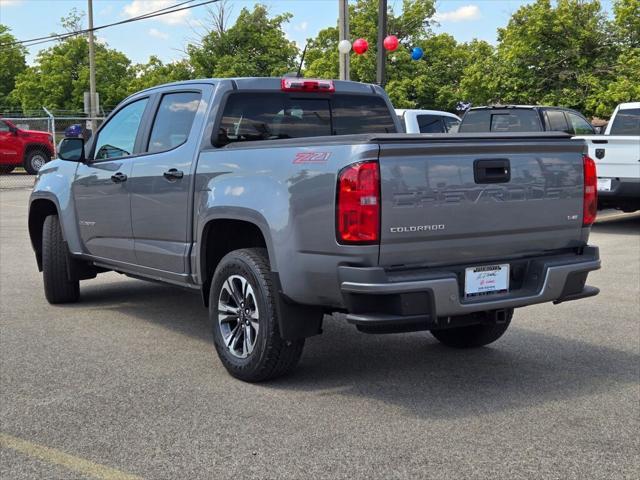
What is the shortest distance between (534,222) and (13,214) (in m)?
13.3

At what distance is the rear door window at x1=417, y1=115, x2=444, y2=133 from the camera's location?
51.1 feet

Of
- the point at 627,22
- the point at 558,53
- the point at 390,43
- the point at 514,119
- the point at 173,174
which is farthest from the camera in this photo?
the point at 558,53

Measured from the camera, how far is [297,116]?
5961mm

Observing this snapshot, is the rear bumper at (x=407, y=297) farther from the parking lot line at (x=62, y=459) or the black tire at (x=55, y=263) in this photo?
the black tire at (x=55, y=263)

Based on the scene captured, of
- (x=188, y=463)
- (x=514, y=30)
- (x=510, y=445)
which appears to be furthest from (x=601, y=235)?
(x=514, y=30)

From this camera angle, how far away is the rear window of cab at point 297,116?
224 inches

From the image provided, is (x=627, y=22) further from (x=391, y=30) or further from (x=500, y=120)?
(x=391, y=30)

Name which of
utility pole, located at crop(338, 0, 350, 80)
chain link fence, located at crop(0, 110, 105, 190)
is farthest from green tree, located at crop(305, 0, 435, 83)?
utility pole, located at crop(338, 0, 350, 80)

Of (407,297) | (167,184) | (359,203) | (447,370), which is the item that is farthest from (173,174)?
(447,370)

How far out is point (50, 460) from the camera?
381cm

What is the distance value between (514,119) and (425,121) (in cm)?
169

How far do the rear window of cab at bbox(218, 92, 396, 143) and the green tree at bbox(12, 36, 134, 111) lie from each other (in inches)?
2379

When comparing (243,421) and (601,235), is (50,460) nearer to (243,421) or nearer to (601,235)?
(243,421)

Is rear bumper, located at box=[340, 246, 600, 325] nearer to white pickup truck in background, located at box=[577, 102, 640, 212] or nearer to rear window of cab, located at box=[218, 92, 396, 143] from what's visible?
rear window of cab, located at box=[218, 92, 396, 143]
